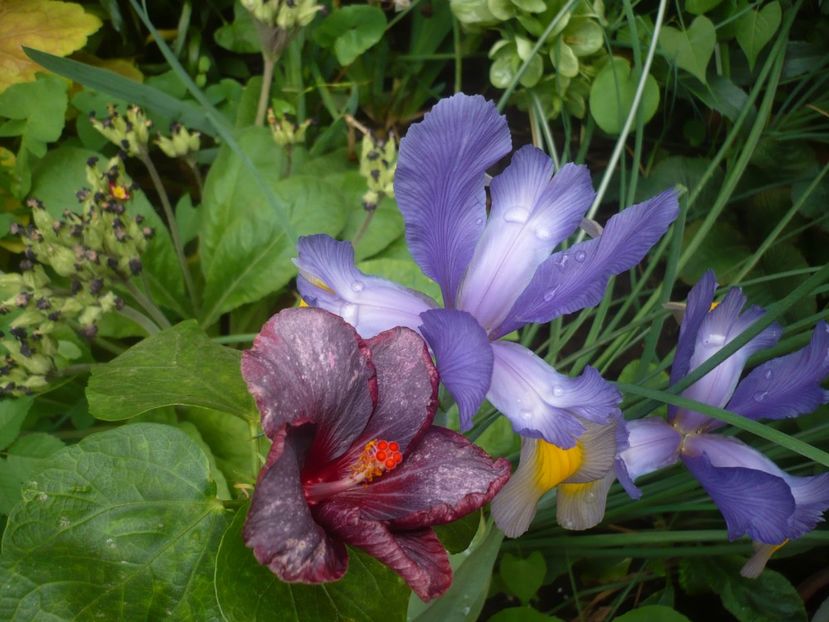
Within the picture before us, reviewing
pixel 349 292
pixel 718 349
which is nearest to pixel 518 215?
pixel 349 292

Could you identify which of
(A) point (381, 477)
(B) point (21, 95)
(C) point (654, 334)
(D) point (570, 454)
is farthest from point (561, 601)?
(B) point (21, 95)

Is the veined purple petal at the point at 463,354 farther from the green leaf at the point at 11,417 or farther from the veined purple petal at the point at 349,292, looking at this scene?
the green leaf at the point at 11,417

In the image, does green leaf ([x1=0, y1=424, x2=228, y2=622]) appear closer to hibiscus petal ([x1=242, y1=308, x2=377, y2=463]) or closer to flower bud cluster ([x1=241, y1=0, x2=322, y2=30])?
hibiscus petal ([x1=242, y1=308, x2=377, y2=463])

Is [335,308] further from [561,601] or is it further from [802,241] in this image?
[802,241]

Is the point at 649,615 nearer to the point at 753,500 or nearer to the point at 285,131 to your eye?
the point at 753,500

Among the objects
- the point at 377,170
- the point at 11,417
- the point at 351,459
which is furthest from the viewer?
the point at 377,170

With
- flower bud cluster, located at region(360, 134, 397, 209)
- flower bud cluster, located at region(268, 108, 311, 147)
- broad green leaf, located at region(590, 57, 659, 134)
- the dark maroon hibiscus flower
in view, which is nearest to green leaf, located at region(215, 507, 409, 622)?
the dark maroon hibiscus flower
